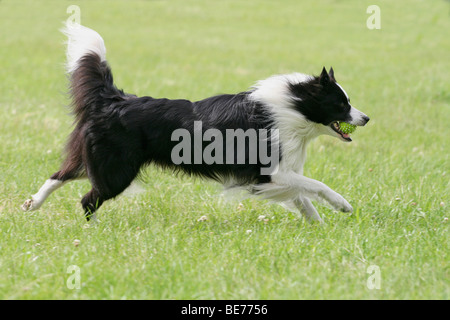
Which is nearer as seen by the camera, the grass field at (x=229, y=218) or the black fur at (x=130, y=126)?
the grass field at (x=229, y=218)

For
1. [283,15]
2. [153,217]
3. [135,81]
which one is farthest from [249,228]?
[283,15]

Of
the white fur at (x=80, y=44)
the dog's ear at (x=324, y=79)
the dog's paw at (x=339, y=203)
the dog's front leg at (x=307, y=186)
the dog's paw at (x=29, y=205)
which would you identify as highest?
the white fur at (x=80, y=44)

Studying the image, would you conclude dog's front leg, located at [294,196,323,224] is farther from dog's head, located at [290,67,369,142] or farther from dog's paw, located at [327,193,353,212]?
dog's head, located at [290,67,369,142]

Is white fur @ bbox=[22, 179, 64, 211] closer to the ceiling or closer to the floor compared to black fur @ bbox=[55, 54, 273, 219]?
closer to the floor

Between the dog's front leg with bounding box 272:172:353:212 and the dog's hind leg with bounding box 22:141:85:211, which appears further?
the dog's hind leg with bounding box 22:141:85:211

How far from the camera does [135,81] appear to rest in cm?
1168

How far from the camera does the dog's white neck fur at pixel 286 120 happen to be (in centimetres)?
470

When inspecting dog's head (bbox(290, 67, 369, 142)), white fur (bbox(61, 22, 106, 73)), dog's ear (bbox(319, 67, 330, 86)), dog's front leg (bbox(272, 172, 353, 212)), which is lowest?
dog's front leg (bbox(272, 172, 353, 212))

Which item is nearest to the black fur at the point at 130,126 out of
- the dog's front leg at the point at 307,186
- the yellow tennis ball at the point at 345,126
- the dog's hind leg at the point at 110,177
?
the dog's hind leg at the point at 110,177

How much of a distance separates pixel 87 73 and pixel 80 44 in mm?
264

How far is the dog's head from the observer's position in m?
4.73

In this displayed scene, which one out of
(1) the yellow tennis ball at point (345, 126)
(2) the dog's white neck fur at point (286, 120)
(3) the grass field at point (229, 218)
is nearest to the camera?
(3) the grass field at point (229, 218)

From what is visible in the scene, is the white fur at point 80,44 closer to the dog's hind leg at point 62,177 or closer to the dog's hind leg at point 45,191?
the dog's hind leg at point 62,177

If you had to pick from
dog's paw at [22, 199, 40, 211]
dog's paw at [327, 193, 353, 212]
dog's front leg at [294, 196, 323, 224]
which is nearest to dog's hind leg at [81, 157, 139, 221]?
dog's paw at [22, 199, 40, 211]
